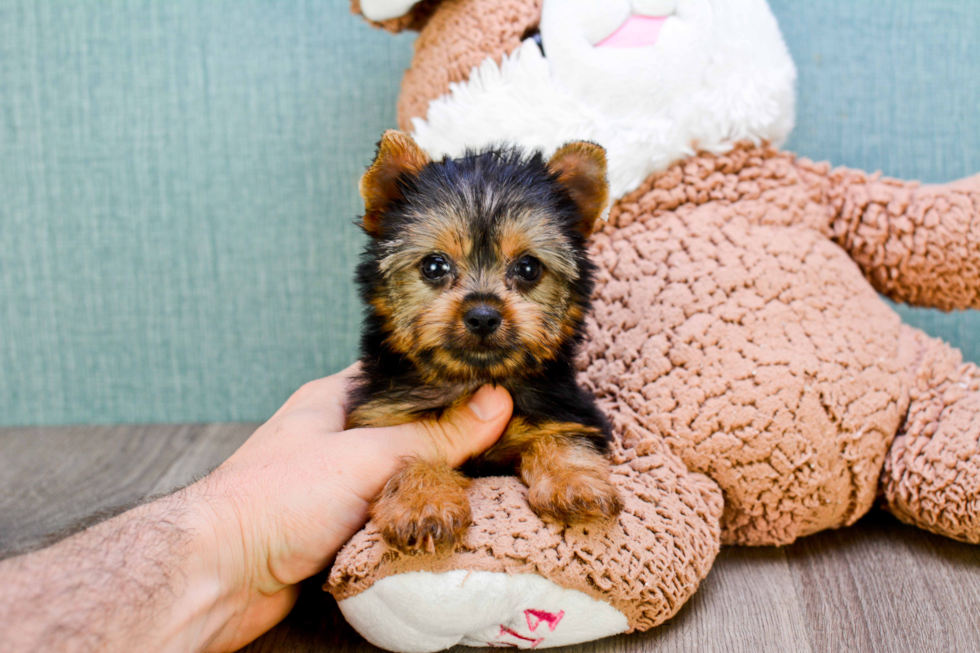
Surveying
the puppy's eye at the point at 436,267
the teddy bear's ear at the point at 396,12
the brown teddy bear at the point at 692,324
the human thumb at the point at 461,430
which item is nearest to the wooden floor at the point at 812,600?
the brown teddy bear at the point at 692,324

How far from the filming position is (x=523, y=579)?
153 centimetres

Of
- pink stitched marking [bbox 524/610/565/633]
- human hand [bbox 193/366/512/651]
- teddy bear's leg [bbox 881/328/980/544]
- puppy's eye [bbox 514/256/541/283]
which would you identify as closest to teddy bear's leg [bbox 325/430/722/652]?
pink stitched marking [bbox 524/610/565/633]

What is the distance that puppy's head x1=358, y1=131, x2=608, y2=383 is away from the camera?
1.77 m

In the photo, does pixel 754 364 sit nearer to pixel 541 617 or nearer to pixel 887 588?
pixel 887 588

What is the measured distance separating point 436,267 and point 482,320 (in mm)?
249

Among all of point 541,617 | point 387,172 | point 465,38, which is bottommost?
point 541,617

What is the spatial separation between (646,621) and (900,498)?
92cm

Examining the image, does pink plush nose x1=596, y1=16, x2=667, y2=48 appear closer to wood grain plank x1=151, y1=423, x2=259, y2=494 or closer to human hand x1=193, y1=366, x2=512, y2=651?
human hand x1=193, y1=366, x2=512, y2=651

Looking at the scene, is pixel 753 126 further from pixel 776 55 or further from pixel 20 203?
pixel 20 203

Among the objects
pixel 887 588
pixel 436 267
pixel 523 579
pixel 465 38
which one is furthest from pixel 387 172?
pixel 887 588

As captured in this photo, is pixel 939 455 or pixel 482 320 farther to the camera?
pixel 939 455

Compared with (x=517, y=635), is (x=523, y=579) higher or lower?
higher

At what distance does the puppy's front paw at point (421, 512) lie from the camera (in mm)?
1501

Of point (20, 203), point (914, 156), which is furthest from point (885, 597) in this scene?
point (20, 203)
